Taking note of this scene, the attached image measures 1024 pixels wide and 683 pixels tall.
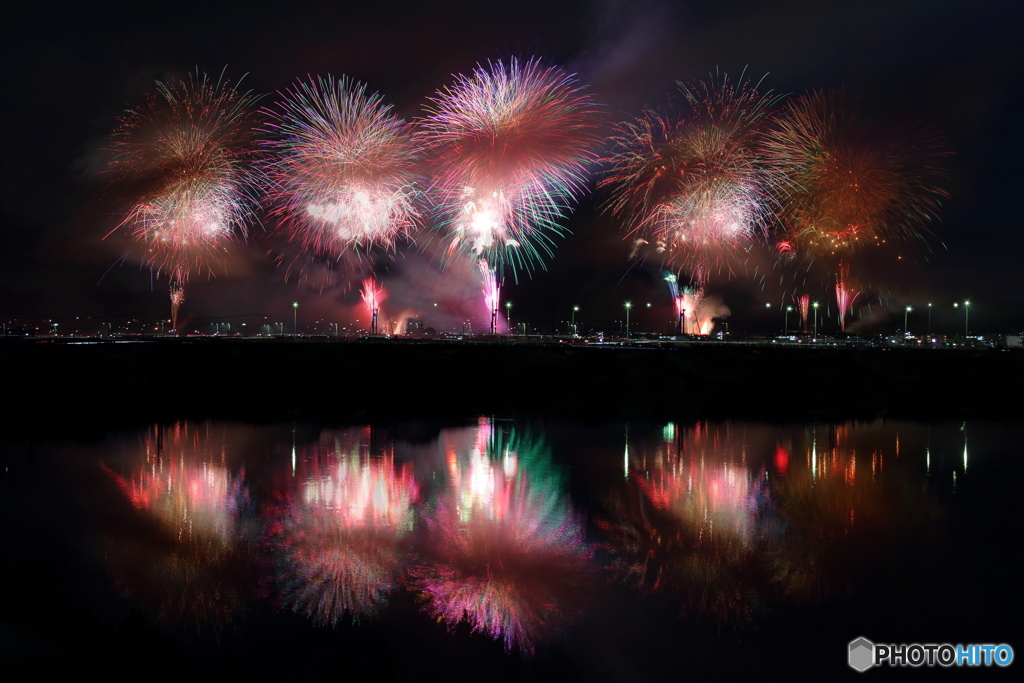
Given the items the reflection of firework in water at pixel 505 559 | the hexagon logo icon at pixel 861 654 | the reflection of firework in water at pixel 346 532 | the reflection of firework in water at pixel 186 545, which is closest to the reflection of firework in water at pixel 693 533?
the reflection of firework in water at pixel 505 559

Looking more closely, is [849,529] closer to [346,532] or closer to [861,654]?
[861,654]

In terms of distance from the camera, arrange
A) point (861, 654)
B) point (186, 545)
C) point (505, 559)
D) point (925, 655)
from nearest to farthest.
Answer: point (861, 654), point (925, 655), point (505, 559), point (186, 545)

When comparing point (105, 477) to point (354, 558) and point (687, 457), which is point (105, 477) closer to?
point (354, 558)

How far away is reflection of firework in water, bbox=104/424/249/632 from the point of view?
14.9 metres

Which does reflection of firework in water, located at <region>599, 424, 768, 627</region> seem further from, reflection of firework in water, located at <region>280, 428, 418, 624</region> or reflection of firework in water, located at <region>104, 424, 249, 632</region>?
reflection of firework in water, located at <region>104, 424, 249, 632</region>

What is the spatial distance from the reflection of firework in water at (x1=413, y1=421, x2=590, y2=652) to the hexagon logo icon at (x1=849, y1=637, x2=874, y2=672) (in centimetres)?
502

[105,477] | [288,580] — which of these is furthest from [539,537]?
[105,477]

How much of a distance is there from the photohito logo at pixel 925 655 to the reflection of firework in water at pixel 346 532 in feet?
29.5

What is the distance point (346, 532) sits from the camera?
19531mm

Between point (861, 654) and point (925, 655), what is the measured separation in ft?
4.01

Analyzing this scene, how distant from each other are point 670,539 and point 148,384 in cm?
5361

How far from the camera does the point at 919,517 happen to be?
2236 centimetres

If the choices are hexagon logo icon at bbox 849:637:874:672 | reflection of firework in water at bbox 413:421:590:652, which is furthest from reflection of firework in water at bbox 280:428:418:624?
hexagon logo icon at bbox 849:637:874:672

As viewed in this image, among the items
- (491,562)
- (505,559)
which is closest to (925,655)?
(505,559)
